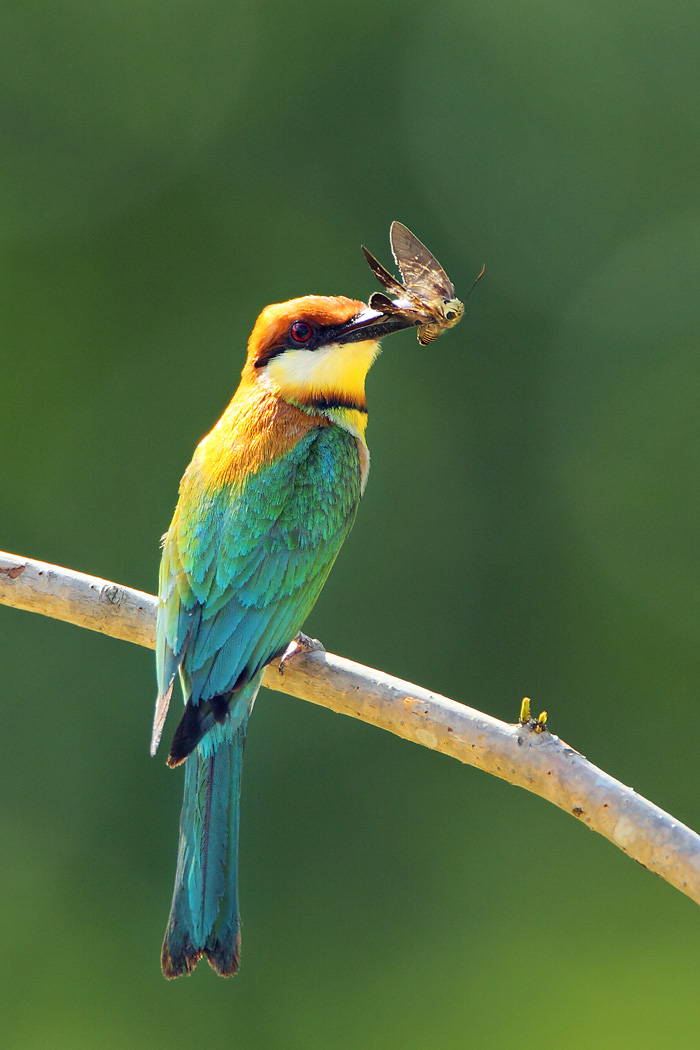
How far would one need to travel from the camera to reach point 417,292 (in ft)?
9.59

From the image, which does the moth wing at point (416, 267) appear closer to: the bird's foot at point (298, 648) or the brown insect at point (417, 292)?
the brown insect at point (417, 292)

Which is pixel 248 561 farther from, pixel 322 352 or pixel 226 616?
pixel 322 352

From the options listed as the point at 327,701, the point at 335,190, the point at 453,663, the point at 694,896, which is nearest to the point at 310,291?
the point at 335,190

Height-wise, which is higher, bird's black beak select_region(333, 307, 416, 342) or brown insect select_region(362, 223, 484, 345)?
brown insect select_region(362, 223, 484, 345)

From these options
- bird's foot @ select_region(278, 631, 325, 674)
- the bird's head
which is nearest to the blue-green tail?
bird's foot @ select_region(278, 631, 325, 674)

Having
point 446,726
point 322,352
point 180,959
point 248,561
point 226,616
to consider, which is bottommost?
point 180,959

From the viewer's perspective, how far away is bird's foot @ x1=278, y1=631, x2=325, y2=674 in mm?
2537

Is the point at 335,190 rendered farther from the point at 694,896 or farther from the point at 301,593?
the point at 694,896

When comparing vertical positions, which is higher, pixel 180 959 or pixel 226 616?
pixel 226 616

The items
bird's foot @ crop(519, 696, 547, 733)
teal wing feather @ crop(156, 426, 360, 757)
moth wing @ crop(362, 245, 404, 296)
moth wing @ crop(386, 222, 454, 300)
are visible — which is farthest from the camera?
moth wing @ crop(386, 222, 454, 300)

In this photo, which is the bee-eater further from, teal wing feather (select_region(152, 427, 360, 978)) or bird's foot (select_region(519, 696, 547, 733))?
bird's foot (select_region(519, 696, 547, 733))

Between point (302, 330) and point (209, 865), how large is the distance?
4.11 feet

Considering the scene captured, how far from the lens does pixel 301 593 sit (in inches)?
106

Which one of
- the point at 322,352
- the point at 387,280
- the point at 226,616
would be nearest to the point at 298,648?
the point at 226,616
